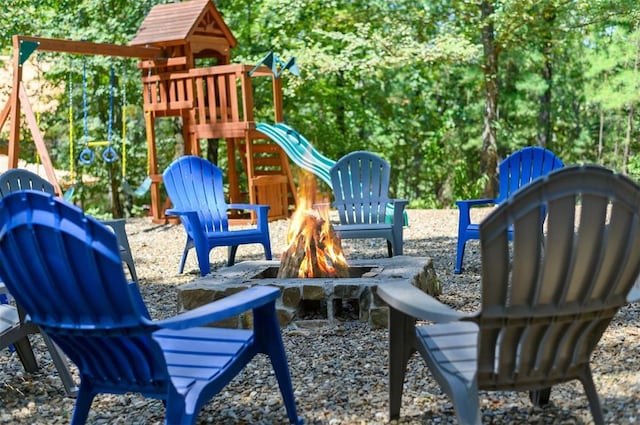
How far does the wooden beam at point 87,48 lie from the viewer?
332 inches

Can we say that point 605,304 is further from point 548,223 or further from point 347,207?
point 347,207

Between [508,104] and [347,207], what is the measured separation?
11.1 m

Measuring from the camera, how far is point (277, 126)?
10.1 meters

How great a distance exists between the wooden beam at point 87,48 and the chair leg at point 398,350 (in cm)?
681

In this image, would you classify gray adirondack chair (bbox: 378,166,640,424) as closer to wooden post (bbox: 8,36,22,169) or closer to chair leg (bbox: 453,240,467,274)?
chair leg (bbox: 453,240,467,274)

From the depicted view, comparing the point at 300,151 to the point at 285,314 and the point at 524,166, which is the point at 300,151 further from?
the point at 285,314

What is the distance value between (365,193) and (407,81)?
416 inches

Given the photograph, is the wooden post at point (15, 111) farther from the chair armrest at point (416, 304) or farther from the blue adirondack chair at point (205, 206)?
the chair armrest at point (416, 304)

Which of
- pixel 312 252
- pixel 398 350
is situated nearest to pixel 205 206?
pixel 312 252

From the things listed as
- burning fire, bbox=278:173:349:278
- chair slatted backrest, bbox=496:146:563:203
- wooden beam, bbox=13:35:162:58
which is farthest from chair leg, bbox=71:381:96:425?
wooden beam, bbox=13:35:162:58

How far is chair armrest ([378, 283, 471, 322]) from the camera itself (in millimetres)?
2283

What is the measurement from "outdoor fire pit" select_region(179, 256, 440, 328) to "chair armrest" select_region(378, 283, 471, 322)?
142 cm

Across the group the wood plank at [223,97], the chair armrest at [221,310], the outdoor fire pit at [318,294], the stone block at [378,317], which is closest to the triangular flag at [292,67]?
the wood plank at [223,97]

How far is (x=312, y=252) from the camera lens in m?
4.48
